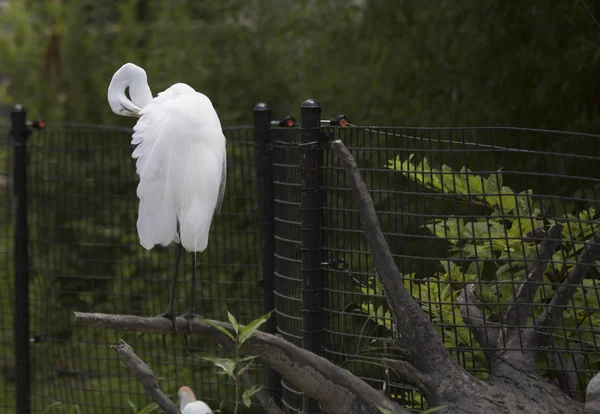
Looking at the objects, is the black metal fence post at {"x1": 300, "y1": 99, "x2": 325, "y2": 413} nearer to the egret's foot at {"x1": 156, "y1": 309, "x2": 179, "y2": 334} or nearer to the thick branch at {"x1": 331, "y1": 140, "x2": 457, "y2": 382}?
the thick branch at {"x1": 331, "y1": 140, "x2": 457, "y2": 382}

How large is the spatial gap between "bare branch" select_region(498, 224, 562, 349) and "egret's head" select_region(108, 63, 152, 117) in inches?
66.2

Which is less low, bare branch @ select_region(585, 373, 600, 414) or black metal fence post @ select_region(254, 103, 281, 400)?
black metal fence post @ select_region(254, 103, 281, 400)

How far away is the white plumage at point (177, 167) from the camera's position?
2795mm

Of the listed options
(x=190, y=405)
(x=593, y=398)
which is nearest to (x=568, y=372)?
(x=593, y=398)

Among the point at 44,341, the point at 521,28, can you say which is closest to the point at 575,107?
the point at 521,28

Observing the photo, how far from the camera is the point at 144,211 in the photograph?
287cm

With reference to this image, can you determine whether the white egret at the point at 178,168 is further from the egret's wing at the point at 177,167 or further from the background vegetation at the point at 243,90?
the background vegetation at the point at 243,90

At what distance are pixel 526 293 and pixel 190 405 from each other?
1564mm

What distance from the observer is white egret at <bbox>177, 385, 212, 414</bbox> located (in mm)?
3338

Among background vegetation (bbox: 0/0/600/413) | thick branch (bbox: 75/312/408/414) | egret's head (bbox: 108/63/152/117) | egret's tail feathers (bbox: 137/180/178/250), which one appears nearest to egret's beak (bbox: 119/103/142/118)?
egret's head (bbox: 108/63/152/117)

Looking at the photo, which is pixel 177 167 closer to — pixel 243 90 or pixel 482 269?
pixel 482 269

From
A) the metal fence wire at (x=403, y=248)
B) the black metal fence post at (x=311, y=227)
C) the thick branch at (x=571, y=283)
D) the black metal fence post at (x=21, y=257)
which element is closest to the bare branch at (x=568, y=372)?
the metal fence wire at (x=403, y=248)

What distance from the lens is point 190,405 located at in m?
3.40

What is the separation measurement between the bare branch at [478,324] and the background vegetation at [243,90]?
1.13ft
